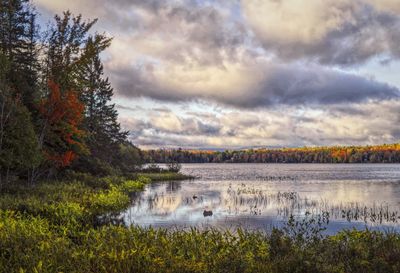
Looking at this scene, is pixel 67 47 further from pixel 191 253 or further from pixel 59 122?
pixel 191 253

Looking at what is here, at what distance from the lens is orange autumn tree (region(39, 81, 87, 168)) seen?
111 ft

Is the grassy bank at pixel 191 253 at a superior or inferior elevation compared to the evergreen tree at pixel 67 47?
inferior

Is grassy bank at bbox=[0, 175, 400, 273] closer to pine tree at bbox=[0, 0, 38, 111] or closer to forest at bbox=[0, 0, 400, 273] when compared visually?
forest at bbox=[0, 0, 400, 273]

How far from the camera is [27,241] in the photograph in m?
13.6

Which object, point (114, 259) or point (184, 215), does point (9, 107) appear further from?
point (114, 259)

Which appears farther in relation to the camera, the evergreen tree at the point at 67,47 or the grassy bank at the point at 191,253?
the evergreen tree at the point at 67,47

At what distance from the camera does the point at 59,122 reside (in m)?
35.1

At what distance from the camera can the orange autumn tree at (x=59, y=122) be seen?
111 ft

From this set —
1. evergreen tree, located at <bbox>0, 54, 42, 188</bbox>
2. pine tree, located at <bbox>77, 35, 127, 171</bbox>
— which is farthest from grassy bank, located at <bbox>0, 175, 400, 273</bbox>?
pine tree, located at <bbox>77, 35, 127, 171</bbox>

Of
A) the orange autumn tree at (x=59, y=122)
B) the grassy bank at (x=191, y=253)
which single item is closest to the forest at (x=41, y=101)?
the orange autumn tree at (x=59, y=122)

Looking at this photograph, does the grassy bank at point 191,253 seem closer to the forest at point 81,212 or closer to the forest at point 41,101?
the forest at point 81,212

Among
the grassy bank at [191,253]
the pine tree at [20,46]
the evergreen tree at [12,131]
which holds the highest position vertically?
the pine tree at [20,46]

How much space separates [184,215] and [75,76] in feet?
62.8

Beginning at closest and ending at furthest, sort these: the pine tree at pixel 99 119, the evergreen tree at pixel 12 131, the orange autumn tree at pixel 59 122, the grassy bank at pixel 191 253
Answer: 1. the grassy bank at pixel 191 253
2. the evergreen tree at pixel 12 131
3. the orange autumn tree at pixel 59 122
4. the pine tree at pixel 99 119
